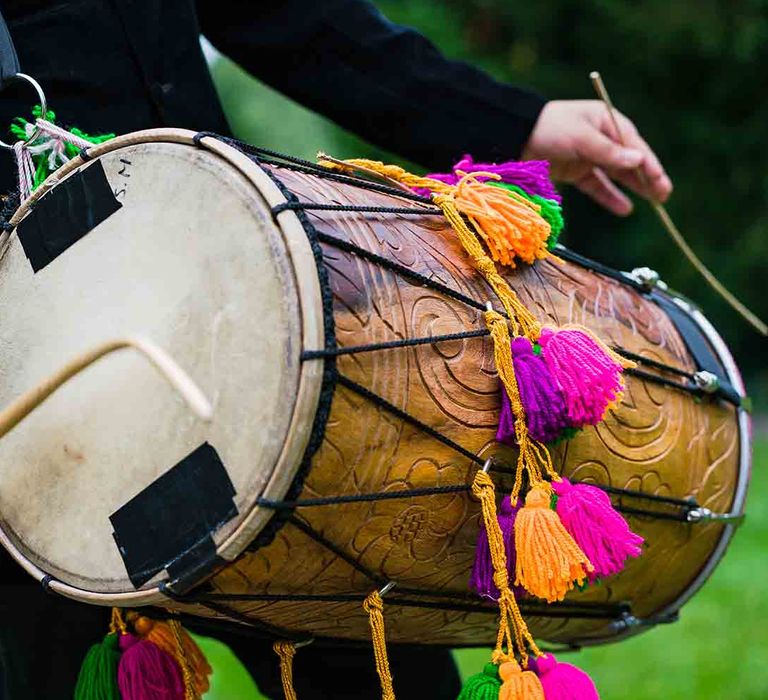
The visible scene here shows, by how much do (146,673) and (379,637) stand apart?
0.31 meters

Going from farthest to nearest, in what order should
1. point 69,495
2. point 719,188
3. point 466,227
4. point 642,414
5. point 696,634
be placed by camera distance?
point 719,188 < point 696,634 < point 642,414 < point 466,227 < point 69,495

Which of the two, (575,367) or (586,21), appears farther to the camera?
(586,21)

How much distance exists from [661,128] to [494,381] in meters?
6.74

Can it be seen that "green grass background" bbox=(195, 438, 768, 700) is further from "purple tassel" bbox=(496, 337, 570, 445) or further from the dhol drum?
"purple tassel" bbox=(496, 337, 570, 445)

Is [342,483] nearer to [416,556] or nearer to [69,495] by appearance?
[416,556]

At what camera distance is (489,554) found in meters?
1.21

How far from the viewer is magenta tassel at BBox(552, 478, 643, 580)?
120 cm

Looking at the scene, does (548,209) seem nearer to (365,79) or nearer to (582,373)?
(582,373)

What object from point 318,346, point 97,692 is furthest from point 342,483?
point 97,692

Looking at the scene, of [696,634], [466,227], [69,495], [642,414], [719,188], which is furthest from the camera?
[719,188]

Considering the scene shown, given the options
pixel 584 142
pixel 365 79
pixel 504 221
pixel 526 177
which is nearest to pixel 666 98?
pixel 584 142

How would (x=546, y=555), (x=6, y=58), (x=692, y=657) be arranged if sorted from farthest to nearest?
1. (x=692, y=657)
2. (x=6, y=58)
3. (x=546, y=555)

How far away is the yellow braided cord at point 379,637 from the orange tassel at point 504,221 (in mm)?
417

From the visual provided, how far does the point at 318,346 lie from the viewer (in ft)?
3.48
